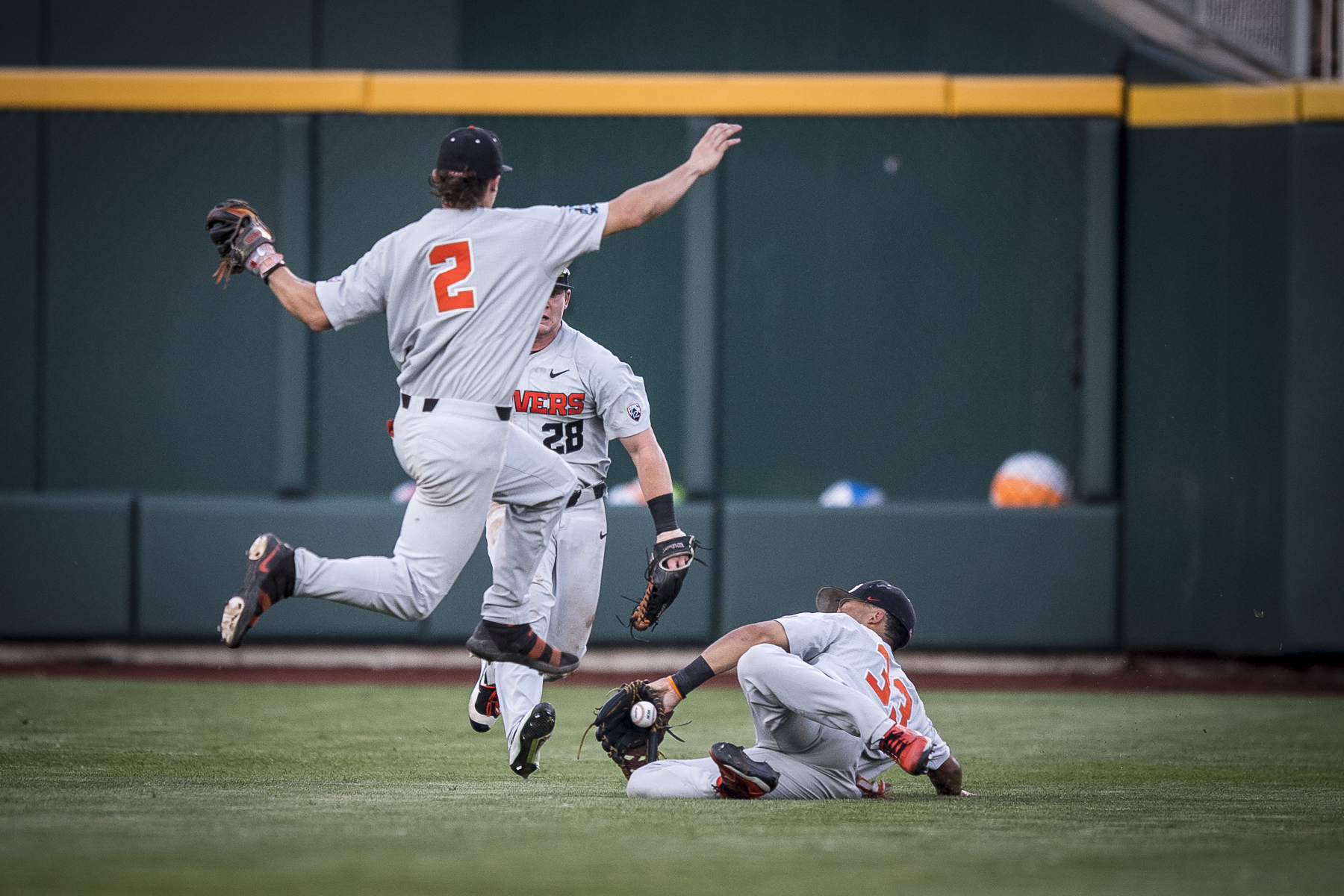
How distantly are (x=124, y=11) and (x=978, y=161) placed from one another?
6.77m

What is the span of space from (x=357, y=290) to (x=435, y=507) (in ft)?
2.38

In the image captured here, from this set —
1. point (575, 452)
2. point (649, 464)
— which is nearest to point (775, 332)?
point (575, 452)

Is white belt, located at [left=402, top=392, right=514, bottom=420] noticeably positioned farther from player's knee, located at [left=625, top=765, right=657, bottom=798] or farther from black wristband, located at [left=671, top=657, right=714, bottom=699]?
player's knee, located at [left=625, top=765, right=657, bottom=798]

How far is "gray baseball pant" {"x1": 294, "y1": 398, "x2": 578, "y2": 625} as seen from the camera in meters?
4.53

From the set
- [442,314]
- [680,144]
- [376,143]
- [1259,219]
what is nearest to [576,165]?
[680,144]

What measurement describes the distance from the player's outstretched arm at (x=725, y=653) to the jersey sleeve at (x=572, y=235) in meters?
1.34

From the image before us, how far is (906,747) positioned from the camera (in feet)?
14.7

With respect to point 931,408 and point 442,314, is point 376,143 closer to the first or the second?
point 931,408

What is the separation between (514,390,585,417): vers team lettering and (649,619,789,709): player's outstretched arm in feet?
4.41

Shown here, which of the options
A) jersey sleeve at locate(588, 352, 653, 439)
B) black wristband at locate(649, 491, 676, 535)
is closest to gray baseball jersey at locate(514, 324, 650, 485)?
jersey sleeve at locate(588, 352, 653, 439)

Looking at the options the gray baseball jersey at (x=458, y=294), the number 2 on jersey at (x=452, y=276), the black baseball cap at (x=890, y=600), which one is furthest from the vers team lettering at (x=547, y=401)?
the black baseball cap at (x=890, y=600)

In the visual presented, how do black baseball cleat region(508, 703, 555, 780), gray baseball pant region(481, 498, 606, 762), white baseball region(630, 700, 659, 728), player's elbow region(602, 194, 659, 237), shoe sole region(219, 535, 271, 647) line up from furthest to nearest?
gray baseball pant region(481, 498, 606, 762) < black baseball cleat region(508, 703, 555, 780) < white baseball region(630, 700, 659, 728) < player's elbow region(602, 194, 659, 237) < shoe sole region(219, 535, 271, 647)

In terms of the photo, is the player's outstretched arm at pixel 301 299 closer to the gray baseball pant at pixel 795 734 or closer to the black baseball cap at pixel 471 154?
the black baseball cap at pixel 471 154

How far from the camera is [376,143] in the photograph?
36.7ft
